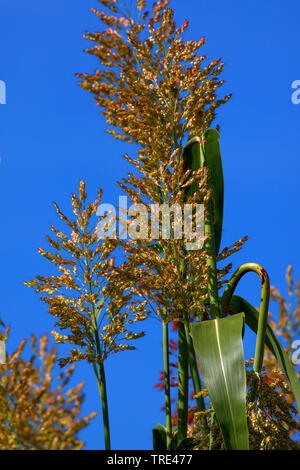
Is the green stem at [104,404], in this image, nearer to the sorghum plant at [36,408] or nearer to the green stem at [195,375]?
the green stem at [195,375]

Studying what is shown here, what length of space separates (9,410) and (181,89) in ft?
5.17

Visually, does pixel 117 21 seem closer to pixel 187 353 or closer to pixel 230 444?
pixel 187 353

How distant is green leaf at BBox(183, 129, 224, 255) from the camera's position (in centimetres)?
282

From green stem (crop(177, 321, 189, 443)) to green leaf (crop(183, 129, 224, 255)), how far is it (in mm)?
443

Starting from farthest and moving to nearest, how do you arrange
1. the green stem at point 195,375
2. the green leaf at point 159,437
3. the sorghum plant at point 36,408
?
the green leaf at point 159,437 < the green stem at point 195,375 < the sorghum plant at point 36,408

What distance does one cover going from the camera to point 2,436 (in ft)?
4.99

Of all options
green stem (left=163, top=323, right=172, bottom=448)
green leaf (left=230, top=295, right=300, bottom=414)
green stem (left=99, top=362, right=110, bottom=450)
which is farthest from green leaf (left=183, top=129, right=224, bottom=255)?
green stem (left=99, top=362, right=110, bottom=450)

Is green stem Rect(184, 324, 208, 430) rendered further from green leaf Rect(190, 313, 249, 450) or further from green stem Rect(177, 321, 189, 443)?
green leaf Rect(190, 313, 249, 450)

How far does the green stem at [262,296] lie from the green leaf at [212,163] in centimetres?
17

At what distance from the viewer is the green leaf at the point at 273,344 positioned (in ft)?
8.64

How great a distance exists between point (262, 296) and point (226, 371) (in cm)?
42

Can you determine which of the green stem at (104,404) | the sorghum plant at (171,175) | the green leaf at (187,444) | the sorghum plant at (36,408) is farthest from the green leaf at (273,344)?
the sorghum plant at (36,408)

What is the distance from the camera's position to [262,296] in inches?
94.7

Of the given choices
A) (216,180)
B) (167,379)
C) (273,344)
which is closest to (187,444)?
(167,379)
